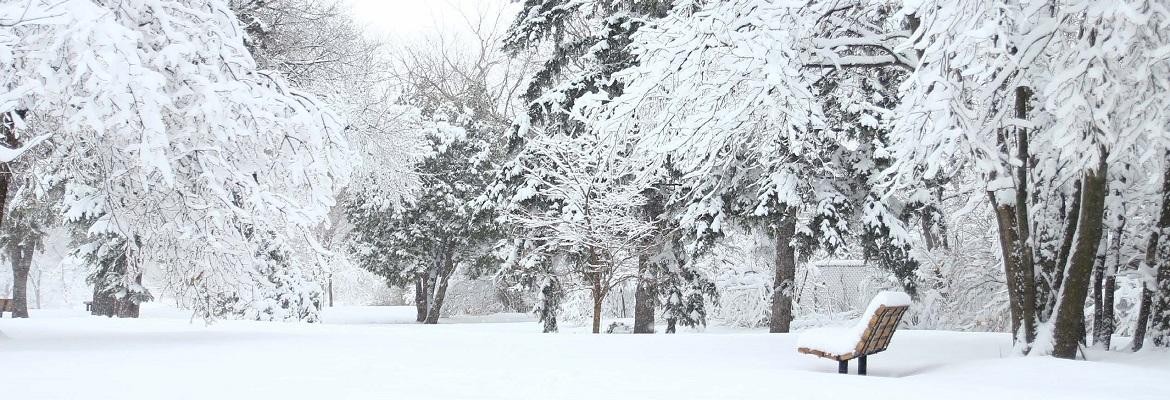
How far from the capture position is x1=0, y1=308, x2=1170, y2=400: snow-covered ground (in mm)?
5898

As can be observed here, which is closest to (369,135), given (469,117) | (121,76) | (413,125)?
(413,125)

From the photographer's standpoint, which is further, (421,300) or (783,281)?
(421,300)

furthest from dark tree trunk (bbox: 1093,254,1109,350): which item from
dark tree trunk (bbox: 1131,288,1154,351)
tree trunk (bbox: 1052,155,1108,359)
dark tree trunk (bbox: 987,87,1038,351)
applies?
tree trunk (bbox: 1052,155,1108,359)

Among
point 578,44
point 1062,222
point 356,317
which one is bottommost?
point 356,317

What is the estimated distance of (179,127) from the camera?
29.6 ft

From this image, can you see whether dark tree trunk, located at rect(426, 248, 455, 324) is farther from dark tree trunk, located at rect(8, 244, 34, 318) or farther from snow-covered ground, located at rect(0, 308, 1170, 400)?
snow-covered ground, located at rect(0, 308, 1170, 400)

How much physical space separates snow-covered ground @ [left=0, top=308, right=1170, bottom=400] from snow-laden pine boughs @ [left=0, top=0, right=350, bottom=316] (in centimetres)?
115

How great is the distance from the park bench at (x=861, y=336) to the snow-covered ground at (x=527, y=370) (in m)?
0.24

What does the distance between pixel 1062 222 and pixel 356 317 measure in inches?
1014

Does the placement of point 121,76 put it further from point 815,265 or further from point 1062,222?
point 815,265

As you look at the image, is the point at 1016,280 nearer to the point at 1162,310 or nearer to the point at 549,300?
the point at 1162,310

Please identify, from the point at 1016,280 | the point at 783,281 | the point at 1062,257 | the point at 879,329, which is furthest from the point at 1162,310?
the point at 783,281

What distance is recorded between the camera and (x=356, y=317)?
31.8 meters

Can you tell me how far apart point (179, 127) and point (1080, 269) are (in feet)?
27.0
